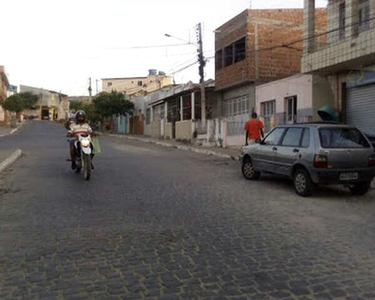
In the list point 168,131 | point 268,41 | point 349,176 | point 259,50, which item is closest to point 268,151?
point 349,176

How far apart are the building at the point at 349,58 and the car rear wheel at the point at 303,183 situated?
6792mm

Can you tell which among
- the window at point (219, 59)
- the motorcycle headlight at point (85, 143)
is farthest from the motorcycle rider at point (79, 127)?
the window at point (219, 59)

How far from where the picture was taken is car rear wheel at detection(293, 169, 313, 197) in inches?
349

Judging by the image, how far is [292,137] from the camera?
9672mm

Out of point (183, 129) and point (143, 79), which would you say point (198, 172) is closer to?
point (183, 129)

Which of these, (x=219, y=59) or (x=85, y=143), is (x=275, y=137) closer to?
(x=85, y=143)

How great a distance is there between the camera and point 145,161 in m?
15.7

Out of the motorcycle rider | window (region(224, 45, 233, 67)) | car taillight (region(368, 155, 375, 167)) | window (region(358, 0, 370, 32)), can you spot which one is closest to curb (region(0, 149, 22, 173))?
the motorcycle rider

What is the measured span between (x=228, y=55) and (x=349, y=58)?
12787mm

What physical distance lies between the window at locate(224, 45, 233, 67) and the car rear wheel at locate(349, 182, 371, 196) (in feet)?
60.1

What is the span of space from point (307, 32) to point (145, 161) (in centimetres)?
840

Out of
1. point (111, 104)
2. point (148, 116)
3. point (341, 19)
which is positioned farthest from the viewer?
point (111, 104)

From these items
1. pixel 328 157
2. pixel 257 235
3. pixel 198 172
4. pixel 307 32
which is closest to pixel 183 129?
pixel 307 32

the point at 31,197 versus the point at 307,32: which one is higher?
the point at 307,32
